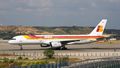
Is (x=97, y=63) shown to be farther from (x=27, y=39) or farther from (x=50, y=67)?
(x=27, y=39)

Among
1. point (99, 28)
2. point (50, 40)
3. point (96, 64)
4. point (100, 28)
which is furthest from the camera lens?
point (100, 28)

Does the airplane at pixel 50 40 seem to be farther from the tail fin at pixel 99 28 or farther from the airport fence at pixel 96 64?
the airport fence at pixel 96 64

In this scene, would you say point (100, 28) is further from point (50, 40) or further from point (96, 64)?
point (96, 64)

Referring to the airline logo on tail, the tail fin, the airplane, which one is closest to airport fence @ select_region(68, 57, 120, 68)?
the airplane

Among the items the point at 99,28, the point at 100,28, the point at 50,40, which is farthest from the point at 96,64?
the point at 100,28

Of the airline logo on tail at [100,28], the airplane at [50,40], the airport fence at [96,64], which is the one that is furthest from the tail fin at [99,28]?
the airport fence at [96,64]

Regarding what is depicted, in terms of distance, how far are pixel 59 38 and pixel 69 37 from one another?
253 centimetres

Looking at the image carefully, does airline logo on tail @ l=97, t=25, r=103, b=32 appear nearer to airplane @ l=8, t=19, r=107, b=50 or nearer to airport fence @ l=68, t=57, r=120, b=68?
airplane @ l=8, t=19, r=107, b=50

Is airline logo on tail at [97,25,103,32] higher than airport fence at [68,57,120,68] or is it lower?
higher

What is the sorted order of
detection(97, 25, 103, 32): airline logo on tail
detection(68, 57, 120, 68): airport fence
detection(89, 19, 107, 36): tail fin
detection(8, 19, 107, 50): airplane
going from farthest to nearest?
detection(97, 25, 103, 32): airline logo on tail < detection(89, 19, 107, 36): tail fin < detection(8, 19, 107, 50): airplane < detection(68, 57, 120, 68): airport fence

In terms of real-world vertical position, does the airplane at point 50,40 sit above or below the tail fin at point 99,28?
below

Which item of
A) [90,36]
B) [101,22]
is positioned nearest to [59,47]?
[90,36]

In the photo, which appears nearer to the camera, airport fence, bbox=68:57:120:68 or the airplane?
airport fence, bbox=68:57:120:68

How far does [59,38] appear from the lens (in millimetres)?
104062
